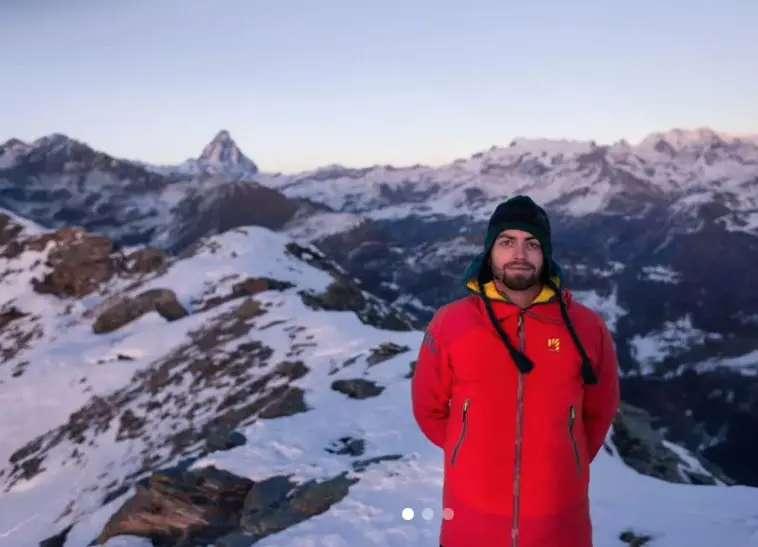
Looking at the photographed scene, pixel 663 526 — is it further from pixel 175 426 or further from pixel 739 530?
pixel 175 426

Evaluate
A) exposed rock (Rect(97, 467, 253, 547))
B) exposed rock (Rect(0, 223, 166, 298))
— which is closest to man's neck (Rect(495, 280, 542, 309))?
exposed rock (Rect(97, 467, 253, 547))

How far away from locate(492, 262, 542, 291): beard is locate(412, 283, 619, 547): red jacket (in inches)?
4.7

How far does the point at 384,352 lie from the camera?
87.2 feet

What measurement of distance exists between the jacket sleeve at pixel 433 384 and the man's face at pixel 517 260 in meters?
0.65

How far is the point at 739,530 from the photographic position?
Answer: 9523 millimetres

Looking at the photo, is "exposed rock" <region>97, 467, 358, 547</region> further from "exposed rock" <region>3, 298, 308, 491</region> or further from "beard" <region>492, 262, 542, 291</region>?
"beard" <region>492, 262, 542, 291</region>

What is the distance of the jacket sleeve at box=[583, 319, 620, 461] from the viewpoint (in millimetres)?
4906

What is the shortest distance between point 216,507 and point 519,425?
1228 cm

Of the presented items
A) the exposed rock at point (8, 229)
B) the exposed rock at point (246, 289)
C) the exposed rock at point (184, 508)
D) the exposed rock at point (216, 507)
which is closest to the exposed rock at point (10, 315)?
the exposed rock at point (8, 229)

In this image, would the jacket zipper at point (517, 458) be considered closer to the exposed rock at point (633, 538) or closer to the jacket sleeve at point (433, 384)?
the jacket sleeve at point (433, 384)

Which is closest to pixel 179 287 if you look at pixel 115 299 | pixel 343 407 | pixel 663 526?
pixel 115 299

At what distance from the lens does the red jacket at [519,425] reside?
4586 millimetres

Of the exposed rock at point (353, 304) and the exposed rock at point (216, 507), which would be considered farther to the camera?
the exposed rock at point (353, 304)

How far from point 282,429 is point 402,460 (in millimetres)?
5205
